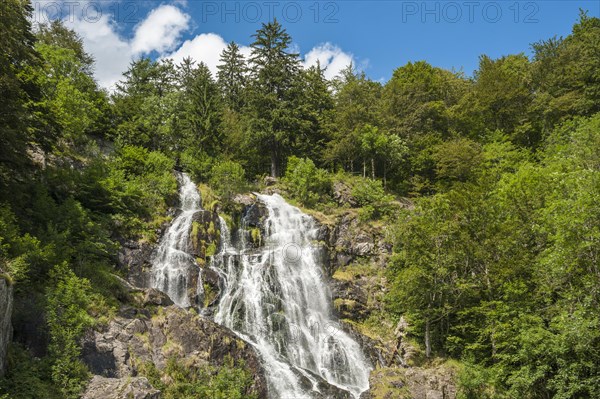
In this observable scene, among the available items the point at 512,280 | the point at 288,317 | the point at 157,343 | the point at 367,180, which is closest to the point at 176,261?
the point at 157,343

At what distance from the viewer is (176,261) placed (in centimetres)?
2384

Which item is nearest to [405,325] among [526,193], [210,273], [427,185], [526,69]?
[526,193]

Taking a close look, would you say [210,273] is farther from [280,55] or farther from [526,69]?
[526,69]

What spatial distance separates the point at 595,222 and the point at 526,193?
6.04m

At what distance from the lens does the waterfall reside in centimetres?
2256

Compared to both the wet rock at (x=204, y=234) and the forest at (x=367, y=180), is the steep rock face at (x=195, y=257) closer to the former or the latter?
the wet rock at (x=204, y=234)

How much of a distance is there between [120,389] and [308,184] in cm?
2210

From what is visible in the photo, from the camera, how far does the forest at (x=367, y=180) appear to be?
1627cm

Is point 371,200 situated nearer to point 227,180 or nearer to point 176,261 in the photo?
point 227,180

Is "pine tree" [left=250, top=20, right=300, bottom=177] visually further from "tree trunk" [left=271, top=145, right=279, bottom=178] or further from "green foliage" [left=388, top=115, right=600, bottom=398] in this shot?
"green foliage" [left=388, top=115, right=600, bottom=398]

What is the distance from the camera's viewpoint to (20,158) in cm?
1617

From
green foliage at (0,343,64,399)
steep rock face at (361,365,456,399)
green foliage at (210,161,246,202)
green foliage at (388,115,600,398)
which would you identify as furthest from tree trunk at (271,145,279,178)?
green foliage at (0,343,64,399)

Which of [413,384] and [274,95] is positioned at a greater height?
[274,95]

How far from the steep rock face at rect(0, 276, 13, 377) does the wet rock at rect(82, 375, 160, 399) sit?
9.24 ft
